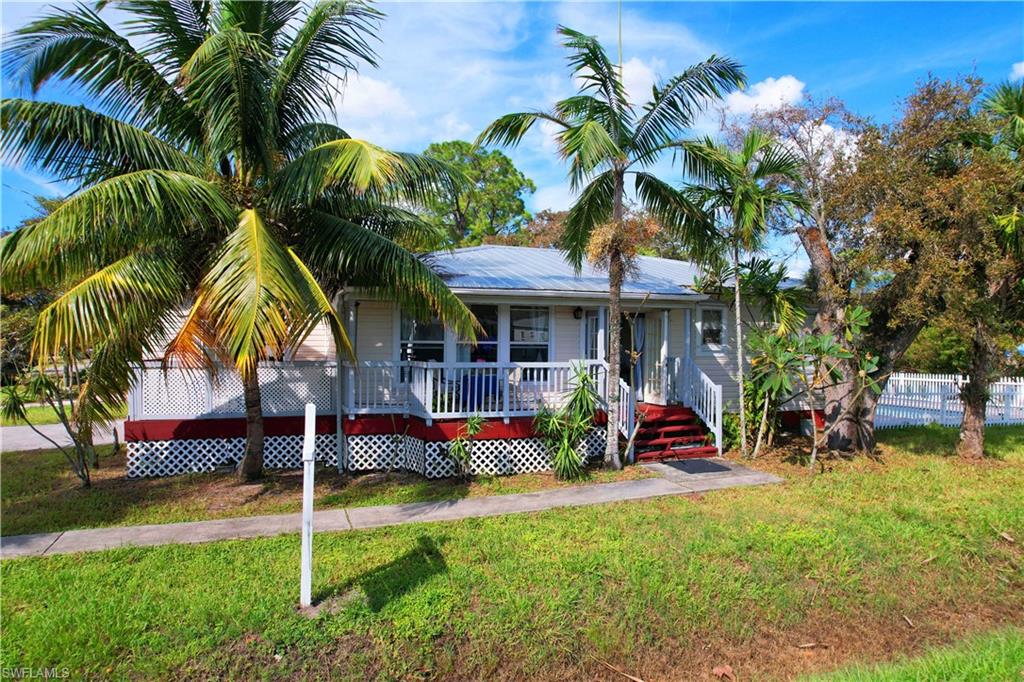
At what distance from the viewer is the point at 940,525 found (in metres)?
7.21

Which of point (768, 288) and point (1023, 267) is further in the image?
point (768, 288)

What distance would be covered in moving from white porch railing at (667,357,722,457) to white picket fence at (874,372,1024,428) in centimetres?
664

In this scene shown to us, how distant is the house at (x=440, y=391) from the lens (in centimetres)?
985

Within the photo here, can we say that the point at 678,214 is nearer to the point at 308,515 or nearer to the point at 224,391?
the point at 308,515

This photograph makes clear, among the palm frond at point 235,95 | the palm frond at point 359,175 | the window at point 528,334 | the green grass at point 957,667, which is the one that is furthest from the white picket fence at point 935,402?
the palm frond at point 235,95

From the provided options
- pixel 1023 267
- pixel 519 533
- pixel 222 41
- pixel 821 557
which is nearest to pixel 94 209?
pixel 222 41

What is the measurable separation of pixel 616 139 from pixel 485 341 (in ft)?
15.0

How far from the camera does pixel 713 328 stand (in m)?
13.4

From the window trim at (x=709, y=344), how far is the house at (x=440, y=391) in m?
0.48

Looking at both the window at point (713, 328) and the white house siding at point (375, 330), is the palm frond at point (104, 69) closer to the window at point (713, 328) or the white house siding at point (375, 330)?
the white house siding at point (375, 330)

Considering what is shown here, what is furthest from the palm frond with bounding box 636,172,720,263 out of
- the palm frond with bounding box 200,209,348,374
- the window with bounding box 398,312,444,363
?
the palm frond with bounding box 200,209,348,374

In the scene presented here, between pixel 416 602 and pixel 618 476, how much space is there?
521cm

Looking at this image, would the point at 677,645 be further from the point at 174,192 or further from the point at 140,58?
the point at 140,58

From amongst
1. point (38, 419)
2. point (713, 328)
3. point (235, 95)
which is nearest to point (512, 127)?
point (235, 95)
